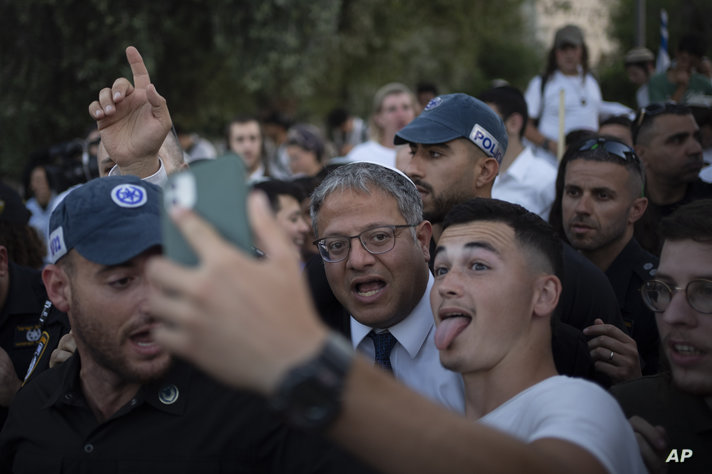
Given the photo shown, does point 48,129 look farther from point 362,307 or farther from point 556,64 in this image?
point 362,307

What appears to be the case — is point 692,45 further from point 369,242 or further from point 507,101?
point 369,242

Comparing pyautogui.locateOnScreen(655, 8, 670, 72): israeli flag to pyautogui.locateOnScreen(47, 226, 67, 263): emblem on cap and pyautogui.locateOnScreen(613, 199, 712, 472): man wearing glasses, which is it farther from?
pyautogui.locateOnScreen(47, 226, 67, 263): emblem on cap

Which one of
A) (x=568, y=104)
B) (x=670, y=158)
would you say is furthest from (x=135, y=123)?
(x=568, y=104)

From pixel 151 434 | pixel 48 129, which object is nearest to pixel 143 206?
pixel 151 434

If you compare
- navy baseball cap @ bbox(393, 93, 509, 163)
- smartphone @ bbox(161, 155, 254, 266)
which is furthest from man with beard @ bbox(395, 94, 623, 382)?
smartphone @ bbox(161, 155, 254, 266)

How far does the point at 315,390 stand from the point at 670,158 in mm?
4710

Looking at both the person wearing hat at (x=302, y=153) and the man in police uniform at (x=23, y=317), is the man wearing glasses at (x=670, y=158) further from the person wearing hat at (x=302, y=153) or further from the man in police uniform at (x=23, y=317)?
the person wearing hat at (x=302, y=153)

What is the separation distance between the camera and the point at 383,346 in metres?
3.36

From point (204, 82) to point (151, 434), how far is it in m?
14.2

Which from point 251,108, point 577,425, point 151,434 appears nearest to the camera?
point 577,425

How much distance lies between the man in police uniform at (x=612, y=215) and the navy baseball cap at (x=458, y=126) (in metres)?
0.54

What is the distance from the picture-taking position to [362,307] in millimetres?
3320

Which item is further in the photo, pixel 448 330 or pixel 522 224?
pixel 522 224

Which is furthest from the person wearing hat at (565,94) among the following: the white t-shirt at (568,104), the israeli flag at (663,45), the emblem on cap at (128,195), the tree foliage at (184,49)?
the emblem on cap at (128,195)
